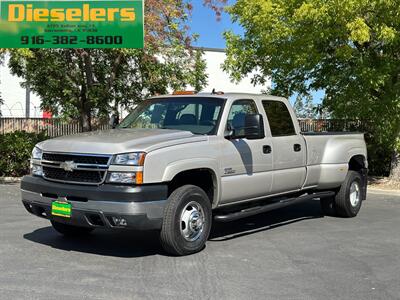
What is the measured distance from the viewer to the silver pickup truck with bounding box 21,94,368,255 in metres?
5.94

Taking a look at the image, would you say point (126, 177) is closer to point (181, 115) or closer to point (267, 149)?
point (181, 115)

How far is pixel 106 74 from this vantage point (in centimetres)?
1664

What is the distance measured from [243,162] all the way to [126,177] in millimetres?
1840

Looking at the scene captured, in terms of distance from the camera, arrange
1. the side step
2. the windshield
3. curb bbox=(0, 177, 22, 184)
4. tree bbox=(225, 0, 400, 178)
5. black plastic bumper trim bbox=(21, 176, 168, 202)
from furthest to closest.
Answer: curb bbox=(0, 177, 22, 184) < tree bbox=(225, 0, 400, 178) < the windshield < the side step < black plastic bumper trim bbox=(21, 176, 168, 202)

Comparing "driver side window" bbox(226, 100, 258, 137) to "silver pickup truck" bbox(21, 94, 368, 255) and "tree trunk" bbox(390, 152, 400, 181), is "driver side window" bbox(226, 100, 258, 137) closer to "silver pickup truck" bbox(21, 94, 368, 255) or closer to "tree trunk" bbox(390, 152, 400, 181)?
"silver pickup truck" bbox(21, 94, 368, 255)

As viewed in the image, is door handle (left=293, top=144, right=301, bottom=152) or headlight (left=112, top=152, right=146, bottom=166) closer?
headlight (left=112, top=152, right=146, bottom=166)

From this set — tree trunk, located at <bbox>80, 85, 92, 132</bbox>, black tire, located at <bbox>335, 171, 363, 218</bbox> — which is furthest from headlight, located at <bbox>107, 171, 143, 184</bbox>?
tree trunk, located at <bbox>80, 85, 92, 132</bbox>

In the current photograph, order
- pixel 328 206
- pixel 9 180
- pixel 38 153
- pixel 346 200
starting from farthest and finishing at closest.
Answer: pixel 9 180 → pixel 328 206 → pixel 346 200 → pixel 38 153

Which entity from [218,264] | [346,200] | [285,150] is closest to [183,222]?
[218,264]

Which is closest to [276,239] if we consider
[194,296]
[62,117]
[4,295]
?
[194,296]

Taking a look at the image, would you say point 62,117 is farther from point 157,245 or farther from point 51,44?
point 157,245

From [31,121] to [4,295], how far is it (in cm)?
1659

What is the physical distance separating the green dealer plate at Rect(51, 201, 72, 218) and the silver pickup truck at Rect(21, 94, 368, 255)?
0.01m

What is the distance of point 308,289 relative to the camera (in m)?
5.27
